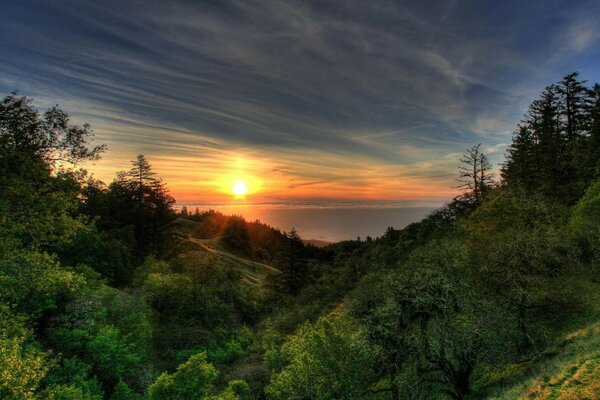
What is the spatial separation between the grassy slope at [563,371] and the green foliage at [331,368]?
287 inches

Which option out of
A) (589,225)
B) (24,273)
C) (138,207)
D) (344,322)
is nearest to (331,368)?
(344,322)

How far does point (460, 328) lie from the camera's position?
20.3 metres

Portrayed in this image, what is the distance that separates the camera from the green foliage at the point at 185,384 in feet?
65.1

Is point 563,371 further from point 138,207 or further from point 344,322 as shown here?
point 138,207

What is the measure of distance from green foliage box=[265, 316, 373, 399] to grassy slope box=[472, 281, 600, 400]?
23.9 ft

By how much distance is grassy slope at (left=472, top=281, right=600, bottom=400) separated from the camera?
13195 millimetres

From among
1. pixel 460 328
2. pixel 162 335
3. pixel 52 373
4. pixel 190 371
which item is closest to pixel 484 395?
pixel 460 328

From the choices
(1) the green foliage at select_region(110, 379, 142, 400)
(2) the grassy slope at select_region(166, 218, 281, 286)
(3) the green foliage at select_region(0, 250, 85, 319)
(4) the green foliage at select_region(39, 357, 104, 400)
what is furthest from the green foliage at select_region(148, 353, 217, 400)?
(2) the grassy slope at select_region(166, 218, 281, 286)

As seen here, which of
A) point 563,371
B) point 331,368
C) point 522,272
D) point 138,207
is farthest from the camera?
point 138,207

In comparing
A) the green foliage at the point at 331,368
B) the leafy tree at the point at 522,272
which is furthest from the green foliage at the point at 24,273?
the leafy tree at the point at 522,272

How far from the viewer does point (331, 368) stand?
22531mm

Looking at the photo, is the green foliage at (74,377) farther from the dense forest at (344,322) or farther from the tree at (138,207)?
the tree at (138,207)

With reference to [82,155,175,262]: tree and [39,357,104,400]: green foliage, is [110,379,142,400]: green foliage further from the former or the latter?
[82,155,175,262]: tree

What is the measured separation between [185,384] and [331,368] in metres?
9.50
